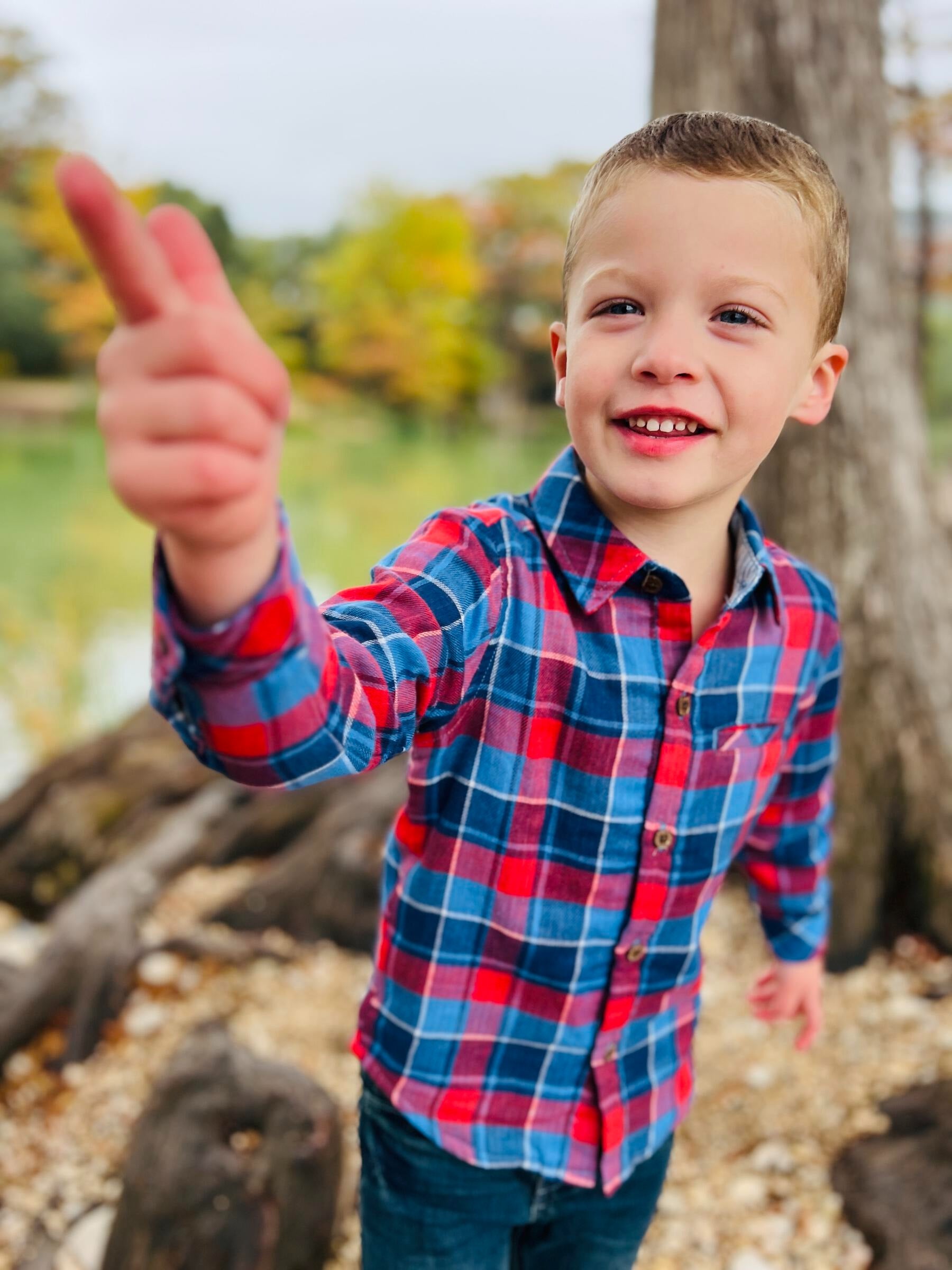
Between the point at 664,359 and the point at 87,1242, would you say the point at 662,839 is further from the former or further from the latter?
the point at 87,1242

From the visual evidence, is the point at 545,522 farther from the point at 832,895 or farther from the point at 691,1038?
the point at 832,895

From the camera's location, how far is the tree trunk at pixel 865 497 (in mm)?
2400

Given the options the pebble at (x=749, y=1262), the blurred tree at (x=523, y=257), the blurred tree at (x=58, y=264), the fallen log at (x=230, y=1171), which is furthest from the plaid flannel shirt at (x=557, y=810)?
the blurred tree at (x=523, y=257)

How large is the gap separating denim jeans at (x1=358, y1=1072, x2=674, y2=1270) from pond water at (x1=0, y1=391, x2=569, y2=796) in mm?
1509

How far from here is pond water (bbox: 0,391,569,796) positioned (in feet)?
17.2

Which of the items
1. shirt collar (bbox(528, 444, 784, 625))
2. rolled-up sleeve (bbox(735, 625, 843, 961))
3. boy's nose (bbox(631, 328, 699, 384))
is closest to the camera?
boy's nose (bbox(631, 328, 699, 384))

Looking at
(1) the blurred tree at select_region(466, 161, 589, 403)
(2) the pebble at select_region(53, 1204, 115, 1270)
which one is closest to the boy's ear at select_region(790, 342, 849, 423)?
(2) the pebble at select_region(53, 1204, 115, 1270)

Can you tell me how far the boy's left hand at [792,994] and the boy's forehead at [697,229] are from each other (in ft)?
3.20

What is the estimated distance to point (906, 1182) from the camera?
1.89 m

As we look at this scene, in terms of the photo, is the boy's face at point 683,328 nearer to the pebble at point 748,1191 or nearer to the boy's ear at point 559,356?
the boy's ear at point 559,356

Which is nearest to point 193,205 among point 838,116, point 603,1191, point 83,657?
point 83,657

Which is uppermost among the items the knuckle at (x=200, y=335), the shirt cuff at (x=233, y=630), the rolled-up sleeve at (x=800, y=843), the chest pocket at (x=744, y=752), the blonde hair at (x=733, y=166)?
the blonde hair at (x=733, y=166)

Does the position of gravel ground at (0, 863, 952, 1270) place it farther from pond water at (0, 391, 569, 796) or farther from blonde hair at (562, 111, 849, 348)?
blonde hair at (562, 111, 849, 348)

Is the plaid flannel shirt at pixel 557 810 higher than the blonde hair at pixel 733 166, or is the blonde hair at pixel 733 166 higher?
the blonde hair at pixel 733 166
